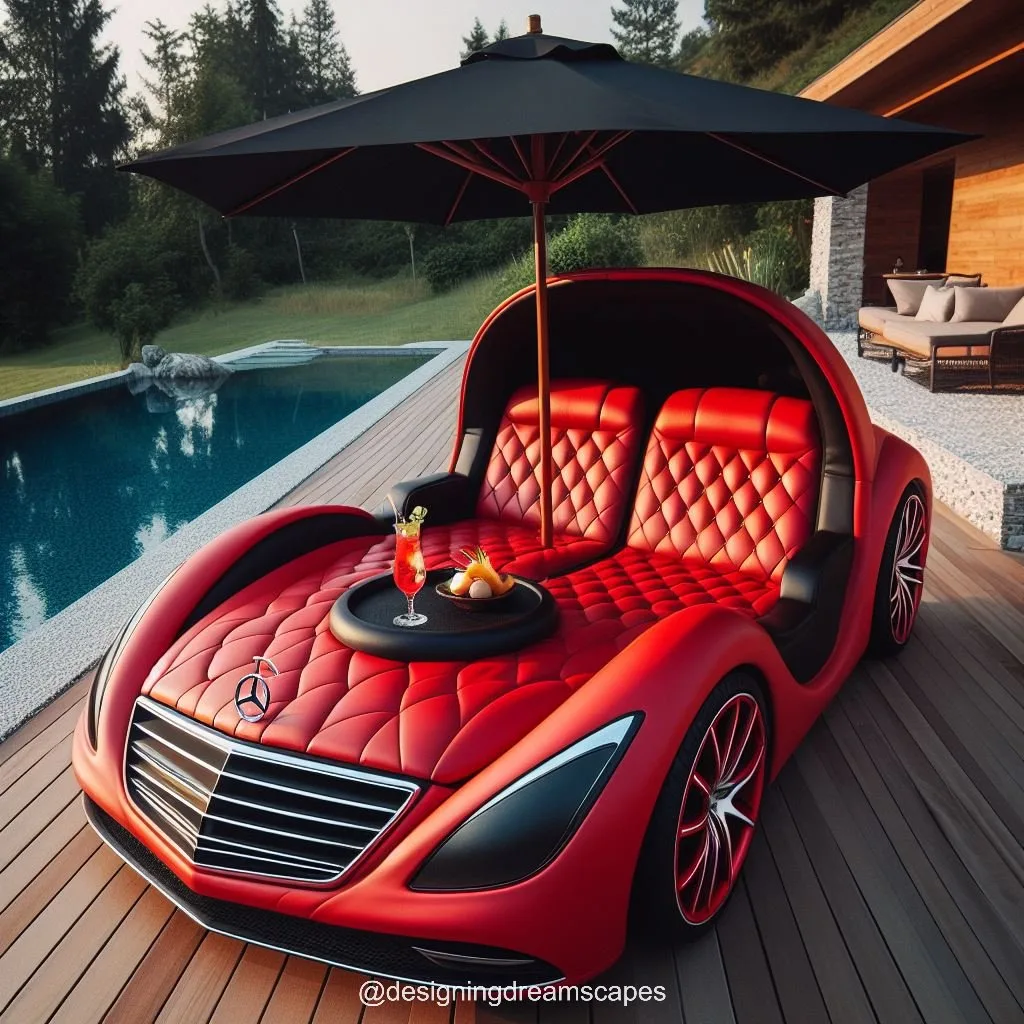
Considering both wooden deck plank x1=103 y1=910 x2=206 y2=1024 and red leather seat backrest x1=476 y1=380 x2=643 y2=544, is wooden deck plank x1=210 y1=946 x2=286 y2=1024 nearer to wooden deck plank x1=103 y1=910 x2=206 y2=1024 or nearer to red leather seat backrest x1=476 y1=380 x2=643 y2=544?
wooden deck plank x1=103 y1=910 x2=206 y2=1024

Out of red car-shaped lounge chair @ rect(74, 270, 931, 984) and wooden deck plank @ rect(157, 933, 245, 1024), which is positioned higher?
red car-shaped lounge chair @ rect(74, 270, 931, 984)

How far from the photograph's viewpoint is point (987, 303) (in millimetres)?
8008

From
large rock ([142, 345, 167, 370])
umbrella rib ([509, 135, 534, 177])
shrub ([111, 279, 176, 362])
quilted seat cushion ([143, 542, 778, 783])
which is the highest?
umbrella rib ([509, 135, 534, 177])

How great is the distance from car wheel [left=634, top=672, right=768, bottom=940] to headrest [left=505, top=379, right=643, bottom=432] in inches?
66.1

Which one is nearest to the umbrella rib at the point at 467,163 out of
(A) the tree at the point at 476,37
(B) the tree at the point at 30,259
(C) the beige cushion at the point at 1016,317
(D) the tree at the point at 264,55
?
(C) the beige cushion at the point at 1016,317

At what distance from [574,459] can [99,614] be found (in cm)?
236

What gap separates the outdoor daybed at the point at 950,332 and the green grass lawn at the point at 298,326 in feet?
35.7

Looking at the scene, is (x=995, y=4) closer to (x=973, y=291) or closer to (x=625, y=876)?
(x=973, y=291)

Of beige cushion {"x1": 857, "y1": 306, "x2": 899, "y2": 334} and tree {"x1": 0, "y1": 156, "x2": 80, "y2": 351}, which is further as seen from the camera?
tree {"x1": 0, "y1": 156, "x2": 80, "y2": 351}

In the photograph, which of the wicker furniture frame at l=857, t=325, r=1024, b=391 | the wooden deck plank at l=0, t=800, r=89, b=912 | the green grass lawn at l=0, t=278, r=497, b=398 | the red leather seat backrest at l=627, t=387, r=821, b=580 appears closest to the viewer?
the wooden deck plank at l=0, t=800, r=89, b=912

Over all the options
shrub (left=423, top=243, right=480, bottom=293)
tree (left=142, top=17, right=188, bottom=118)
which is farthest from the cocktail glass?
tree (left=142, top=17, right=188, bottom=118)

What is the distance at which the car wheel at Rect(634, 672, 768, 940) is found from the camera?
1.92m

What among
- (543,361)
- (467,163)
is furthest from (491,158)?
(543,361)

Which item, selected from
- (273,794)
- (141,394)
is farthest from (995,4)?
(141,394)
